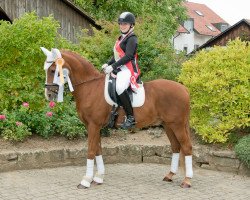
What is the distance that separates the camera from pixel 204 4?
68000mm

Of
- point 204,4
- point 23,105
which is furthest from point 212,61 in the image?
point 204,4

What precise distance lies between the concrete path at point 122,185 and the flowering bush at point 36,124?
80 cm

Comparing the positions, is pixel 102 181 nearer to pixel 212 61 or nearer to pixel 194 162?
pixel 194 162

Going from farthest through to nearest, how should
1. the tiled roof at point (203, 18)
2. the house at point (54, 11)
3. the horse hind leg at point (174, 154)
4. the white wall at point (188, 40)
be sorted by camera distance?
the tiled roof at point (203, 18) < the white wall at point (188, 40) < the house at point (54, 11) < the horse hind leg at point (174, 154)

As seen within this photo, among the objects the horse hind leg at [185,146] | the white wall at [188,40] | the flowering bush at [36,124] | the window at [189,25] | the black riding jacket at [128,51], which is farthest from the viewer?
the window at [189,25]

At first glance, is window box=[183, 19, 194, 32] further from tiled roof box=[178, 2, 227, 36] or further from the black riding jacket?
the black riding jacket

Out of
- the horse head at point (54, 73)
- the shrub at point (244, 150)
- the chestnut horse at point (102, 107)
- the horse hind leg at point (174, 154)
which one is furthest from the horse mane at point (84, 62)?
the shrub at point (244, 150)

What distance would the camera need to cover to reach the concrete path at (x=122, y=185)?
23.6 feet

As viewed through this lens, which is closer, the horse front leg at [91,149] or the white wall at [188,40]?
the horse front leg at [91,149]

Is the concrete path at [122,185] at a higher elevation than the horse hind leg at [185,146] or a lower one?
lower

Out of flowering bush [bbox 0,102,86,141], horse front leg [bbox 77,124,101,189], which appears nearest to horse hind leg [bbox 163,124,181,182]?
horse front leg [bbox 77,124,101,189]

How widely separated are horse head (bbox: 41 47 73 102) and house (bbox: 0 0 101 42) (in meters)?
12.5

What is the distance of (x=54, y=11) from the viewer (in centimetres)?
2080

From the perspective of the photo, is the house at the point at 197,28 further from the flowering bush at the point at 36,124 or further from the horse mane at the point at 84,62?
the horse mane at the point at 84,62
